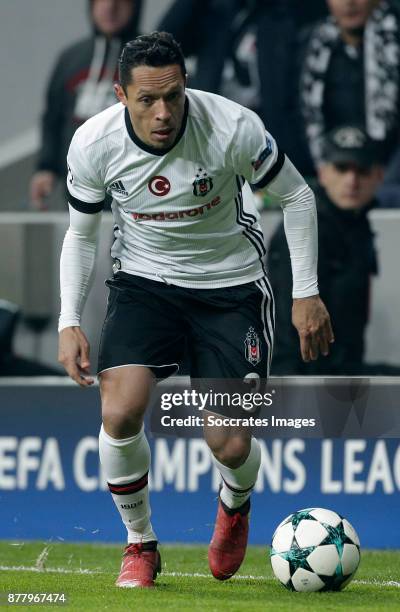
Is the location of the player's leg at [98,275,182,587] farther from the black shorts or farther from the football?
the football

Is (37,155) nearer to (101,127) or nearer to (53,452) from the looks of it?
(53,452)

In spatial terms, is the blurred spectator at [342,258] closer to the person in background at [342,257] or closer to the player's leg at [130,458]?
the person in background at [342,257]

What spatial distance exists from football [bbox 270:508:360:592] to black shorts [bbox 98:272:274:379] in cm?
67

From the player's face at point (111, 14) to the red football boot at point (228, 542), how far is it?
4155 mm

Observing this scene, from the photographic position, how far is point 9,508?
8844mm

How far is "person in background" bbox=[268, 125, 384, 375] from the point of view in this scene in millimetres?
8742

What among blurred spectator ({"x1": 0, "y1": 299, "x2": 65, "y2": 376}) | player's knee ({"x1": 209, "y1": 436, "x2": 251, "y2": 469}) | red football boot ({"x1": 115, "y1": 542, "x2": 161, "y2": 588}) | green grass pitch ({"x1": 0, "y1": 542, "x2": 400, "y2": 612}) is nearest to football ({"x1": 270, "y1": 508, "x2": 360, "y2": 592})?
green grass pitch ({"x1": 0, "y1": 542, "x2": 400, "y2": 612})

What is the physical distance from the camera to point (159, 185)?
5598 millimetres

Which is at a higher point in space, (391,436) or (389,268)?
(389,268)

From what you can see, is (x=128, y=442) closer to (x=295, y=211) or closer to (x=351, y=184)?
(x=295, y=211)

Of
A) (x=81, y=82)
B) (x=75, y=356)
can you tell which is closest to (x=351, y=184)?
(x=81, y=82)

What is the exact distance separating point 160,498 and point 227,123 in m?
3.76

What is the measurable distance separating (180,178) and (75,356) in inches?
32.4

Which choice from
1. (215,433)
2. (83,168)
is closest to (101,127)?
(83,168)
